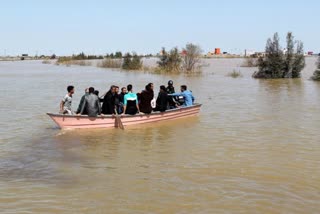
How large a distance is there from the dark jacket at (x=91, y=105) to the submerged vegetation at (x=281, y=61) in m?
32.7

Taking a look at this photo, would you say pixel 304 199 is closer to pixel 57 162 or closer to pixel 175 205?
pixel 175 205

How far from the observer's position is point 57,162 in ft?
33.3

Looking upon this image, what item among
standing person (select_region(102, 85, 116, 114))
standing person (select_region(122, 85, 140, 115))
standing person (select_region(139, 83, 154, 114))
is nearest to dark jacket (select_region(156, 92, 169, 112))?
standing person (select_region(139, 83, 154, 114))

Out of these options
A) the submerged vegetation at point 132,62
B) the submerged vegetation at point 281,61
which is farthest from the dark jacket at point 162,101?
the submerged vegetation at point 132,62

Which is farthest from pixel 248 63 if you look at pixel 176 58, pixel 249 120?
pixel 249 120

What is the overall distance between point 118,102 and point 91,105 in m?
1.26

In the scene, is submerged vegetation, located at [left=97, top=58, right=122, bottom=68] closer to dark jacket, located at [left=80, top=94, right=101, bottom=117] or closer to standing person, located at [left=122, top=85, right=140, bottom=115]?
standing person, located at [left=122, top=85, right=140, bottom=115]

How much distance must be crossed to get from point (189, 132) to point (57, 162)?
208 inches

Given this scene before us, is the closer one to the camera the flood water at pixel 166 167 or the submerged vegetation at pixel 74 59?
the flood water at pixel 166 167

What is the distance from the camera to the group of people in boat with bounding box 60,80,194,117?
13.8 m

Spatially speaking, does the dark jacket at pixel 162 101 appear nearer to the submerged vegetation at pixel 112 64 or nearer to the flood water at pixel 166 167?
the flood water at pixel 166 167

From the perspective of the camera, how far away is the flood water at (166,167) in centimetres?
738

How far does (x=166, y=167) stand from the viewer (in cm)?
973

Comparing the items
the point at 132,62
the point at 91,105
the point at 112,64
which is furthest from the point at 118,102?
the point at 112,64
